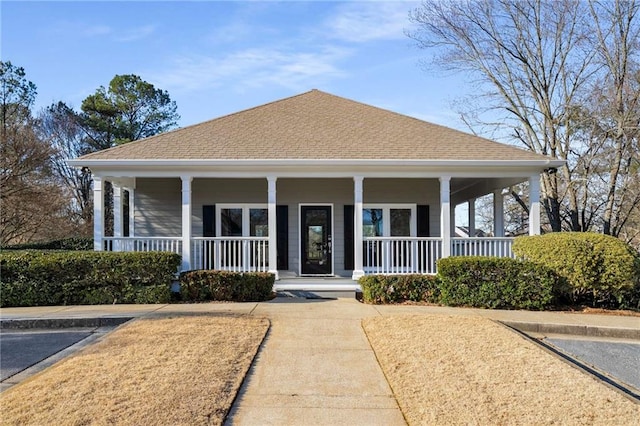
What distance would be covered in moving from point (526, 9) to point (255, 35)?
36.5 feet

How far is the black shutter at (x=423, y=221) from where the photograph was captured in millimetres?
13812

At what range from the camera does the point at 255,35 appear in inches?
502

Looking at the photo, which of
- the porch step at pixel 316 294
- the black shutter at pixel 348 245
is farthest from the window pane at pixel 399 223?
the porch step at pixel 316 294

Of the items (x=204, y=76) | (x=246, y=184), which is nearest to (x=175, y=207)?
(x=246, y=184)

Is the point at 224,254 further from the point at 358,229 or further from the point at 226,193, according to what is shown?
the point at 358,229

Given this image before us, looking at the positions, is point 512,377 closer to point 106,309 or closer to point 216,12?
point 106,309

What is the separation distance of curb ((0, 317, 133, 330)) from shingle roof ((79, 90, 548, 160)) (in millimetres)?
4522

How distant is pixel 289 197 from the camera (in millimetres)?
13812

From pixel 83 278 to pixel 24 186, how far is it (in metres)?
12.3

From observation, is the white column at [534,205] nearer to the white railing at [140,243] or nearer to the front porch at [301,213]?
the front porch at [301,213]

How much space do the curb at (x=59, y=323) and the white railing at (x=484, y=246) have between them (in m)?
7.82

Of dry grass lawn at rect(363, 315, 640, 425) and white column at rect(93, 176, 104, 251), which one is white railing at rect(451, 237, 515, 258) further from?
white column at rect(93, 176, 104, 251)

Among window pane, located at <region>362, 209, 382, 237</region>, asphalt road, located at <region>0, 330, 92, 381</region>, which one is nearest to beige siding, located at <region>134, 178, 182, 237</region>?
window pane, located at <region>362, 209, 382, 237</region>

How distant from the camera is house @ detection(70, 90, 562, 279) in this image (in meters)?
11.6
